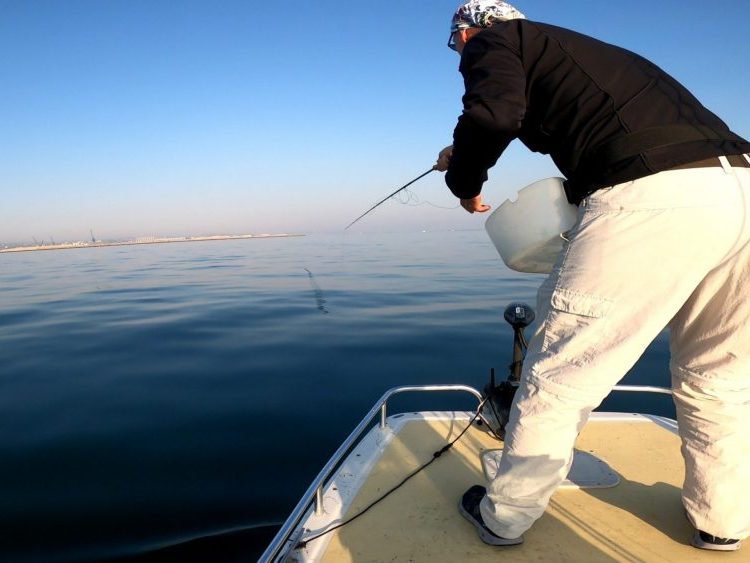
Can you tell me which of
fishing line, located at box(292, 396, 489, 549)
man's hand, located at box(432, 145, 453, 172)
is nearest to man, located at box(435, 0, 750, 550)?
man's hand, located at box(432, 145, 453, 172)

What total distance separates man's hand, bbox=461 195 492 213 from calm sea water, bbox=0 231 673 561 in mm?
2734

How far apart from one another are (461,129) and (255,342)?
6617mm

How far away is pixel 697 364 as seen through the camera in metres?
1.70

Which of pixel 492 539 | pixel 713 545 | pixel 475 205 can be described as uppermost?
pixel 475 205

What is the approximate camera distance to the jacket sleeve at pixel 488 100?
137 cm

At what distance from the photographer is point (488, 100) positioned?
1371mm

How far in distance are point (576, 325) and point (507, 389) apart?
1.38m

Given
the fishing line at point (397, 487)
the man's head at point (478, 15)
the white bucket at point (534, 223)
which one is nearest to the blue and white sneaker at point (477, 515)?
the fishing line at point (397, 487)

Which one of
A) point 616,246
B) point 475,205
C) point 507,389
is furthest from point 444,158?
point 507,389

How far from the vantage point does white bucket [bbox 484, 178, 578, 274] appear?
1.75 metres

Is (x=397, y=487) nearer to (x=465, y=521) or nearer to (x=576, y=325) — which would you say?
(x=465, y=521)

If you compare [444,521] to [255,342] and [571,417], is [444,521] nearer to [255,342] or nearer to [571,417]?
[571,417]

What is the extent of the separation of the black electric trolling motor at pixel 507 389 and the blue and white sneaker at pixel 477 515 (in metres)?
0.71

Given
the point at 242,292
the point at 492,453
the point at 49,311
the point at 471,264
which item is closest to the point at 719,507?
the point at 492,453
